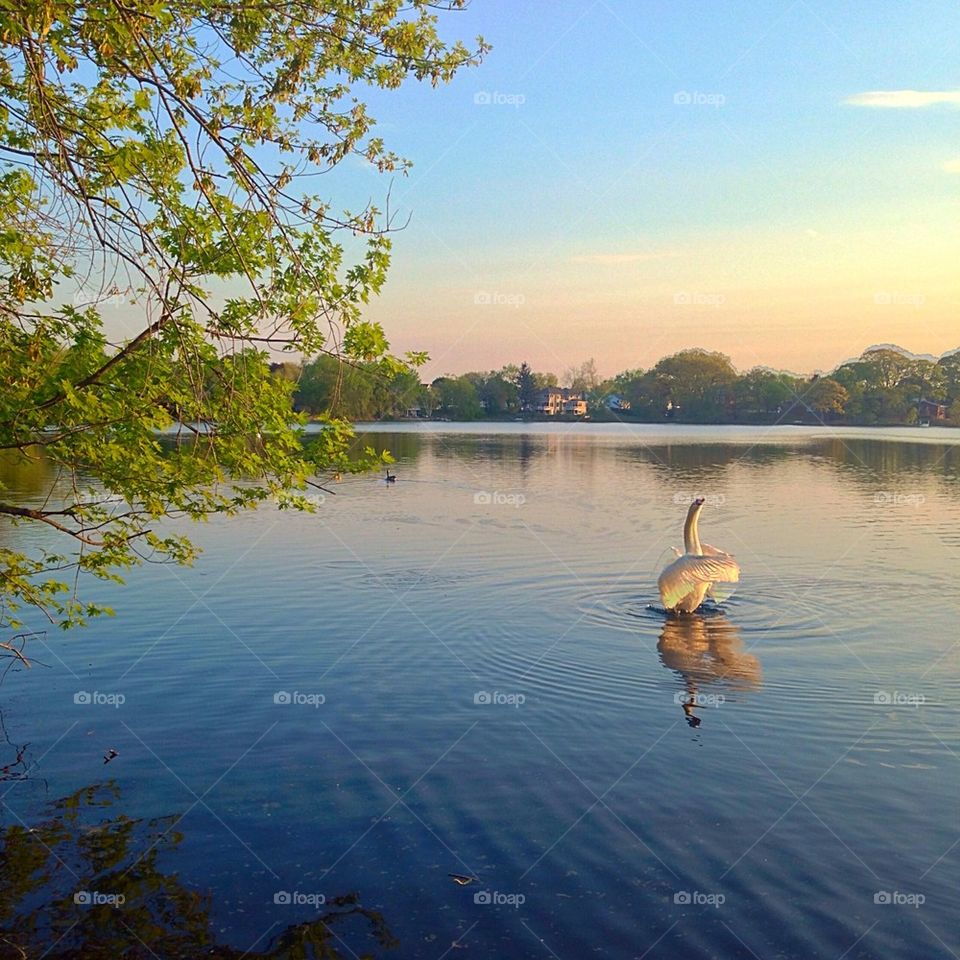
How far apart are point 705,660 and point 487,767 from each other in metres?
6.14

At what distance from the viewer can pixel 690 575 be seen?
69.5ft

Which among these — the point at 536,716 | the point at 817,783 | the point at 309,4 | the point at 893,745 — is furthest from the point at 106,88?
the point at 893,745

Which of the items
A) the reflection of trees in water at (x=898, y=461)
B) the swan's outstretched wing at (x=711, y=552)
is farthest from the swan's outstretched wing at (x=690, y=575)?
the reflection of trees in water at (x=898, y=461)

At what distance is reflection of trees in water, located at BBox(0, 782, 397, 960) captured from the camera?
8.95 meters

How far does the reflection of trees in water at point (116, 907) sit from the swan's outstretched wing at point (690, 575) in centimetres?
1252

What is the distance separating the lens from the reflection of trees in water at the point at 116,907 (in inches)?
352

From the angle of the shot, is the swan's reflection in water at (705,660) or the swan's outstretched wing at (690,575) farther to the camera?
the swan's outstretched wing at (690,575)

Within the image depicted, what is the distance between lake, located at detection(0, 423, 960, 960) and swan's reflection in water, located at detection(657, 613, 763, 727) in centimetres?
8

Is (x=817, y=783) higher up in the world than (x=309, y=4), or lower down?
lower down

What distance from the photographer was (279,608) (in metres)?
21.9

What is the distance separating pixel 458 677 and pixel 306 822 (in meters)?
5.84

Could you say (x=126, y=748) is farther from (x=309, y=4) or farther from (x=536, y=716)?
(x=309, y=4)

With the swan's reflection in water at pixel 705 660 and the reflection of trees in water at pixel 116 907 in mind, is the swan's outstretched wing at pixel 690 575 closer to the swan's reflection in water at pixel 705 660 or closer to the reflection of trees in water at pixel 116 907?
the swan's reflection in water at pixel 705 660

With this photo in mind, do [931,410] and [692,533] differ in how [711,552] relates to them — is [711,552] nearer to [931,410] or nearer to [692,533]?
[692,533]
